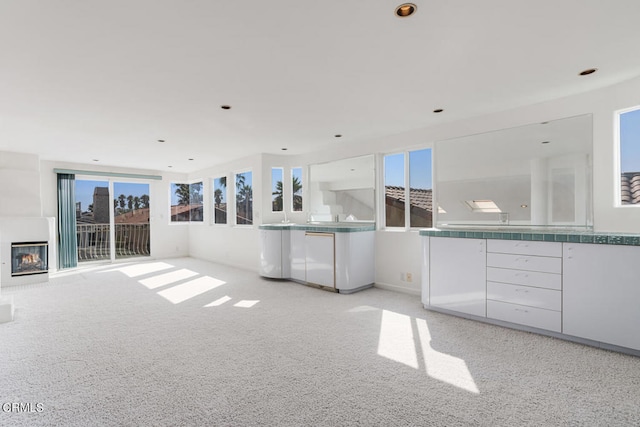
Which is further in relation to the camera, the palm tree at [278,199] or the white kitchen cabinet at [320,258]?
the palm tree at [278,199]

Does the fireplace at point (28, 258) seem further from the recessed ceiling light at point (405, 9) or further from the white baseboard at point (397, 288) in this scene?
the recessed ceiling light at point (405, 9)

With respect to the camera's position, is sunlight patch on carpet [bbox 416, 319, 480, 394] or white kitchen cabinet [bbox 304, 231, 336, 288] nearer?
sunlight patch on carpet [bbox 416, 319, 480, 394]

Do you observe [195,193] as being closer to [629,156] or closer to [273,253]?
[273,253]

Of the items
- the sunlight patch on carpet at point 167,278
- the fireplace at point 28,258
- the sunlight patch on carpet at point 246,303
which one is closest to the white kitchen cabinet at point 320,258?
the sunlight patch on carpet at point 246,303

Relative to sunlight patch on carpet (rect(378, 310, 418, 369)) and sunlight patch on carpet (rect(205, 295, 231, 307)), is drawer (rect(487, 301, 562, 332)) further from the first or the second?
sunlight patch on carpet (rect(205, 295, 231, 307))

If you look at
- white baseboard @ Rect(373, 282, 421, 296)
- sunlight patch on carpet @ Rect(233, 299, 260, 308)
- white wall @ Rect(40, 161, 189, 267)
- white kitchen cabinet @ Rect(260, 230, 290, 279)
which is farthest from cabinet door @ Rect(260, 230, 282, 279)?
white wall @ Rect(40, 161, 189, 267)

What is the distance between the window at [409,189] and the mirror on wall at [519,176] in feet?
0.70

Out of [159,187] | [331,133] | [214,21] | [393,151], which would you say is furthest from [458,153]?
[159,187]

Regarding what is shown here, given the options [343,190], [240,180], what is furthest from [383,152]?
[240,180]

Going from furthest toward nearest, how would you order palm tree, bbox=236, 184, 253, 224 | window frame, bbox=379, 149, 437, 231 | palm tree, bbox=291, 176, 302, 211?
palm tree, bbox=236, 184, 253, 224, palm tree, bbox=291, 176, 302, 211, window frame, bbox=379, 149, 437, 231

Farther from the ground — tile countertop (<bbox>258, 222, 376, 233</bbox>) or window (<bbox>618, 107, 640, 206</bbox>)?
window (<bbox>618, 107, 640, 206</bbox>)

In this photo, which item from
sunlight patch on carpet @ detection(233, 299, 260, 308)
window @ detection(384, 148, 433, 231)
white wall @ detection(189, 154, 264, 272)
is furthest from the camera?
white wall @ detection(189, 154, 264, 272)

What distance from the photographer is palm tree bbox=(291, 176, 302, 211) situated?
5.92 metres

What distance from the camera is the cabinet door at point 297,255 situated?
496 cm
